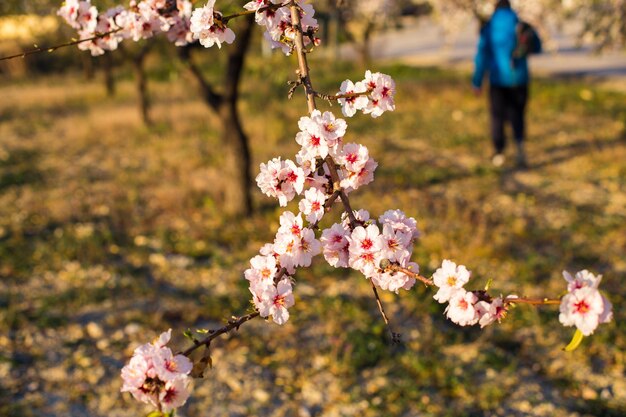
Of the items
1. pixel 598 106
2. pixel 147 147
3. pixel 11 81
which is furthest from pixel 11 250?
pixel 11 81

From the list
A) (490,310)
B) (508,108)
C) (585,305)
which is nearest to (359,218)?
(490,310)

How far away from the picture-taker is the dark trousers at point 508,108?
7949mm

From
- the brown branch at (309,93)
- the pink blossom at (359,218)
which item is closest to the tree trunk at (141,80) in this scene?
the brown branch at (309,93)

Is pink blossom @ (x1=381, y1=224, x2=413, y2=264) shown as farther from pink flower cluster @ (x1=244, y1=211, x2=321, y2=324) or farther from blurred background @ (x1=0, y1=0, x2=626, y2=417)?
blurred background @ (x1=0, y1=0, x2=626, y2=417)

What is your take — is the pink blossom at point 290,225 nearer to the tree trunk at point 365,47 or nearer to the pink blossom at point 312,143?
the pink blossom at point 312,143

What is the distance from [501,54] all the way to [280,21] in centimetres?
652

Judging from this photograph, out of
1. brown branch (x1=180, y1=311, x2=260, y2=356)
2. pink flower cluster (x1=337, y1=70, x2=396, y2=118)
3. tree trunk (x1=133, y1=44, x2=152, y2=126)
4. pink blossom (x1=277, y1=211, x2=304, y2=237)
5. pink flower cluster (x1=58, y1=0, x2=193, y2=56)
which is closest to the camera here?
brown branch (x1=180, y1=311, x2=260, y2=356)

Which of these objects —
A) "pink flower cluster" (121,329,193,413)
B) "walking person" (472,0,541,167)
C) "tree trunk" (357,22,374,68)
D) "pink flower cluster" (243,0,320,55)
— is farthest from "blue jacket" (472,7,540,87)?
"tree trunk" (357,22,374,68)

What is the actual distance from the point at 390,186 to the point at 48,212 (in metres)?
4.72

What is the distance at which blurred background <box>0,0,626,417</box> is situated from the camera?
4008mm

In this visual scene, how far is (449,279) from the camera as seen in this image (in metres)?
1.67

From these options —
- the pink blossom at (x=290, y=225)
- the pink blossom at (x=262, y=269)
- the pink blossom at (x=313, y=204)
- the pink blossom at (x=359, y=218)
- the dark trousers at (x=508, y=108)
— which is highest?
the pink blossom at (x=313, y=204)

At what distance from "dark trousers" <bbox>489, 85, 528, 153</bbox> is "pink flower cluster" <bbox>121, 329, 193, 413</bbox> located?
749 centimetres

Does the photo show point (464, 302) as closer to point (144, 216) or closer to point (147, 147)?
point (144, 216)
